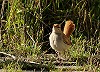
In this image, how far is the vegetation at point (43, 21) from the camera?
5828mm

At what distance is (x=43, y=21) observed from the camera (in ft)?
20.1

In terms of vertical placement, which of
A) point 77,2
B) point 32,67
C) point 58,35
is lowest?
point 32,67

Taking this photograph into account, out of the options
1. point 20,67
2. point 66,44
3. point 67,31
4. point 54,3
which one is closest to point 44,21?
point 54,3

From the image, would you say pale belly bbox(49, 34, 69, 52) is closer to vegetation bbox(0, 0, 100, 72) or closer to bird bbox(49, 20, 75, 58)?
bird bbox(49, 20, 75, 58)

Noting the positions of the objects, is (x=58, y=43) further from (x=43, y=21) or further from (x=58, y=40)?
(x=43, y=21)

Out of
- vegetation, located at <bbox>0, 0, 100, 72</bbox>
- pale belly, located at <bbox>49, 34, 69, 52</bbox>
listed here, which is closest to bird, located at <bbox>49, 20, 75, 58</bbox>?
pale belly, located at <bbox>49, 34, 69, 52</bbox>

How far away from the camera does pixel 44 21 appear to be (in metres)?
6.18

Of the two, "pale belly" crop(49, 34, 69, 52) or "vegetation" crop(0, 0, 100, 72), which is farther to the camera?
"vegetation" crop(0, 0, 100, 72)

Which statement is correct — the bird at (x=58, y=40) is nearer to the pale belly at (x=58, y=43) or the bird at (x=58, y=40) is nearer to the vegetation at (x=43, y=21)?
the pale belly at (x=58, y=43)

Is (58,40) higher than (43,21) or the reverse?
the reverse

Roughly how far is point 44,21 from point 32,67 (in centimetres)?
154

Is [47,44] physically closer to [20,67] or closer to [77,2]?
[77,2]

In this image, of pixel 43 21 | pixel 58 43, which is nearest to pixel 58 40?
pixel 58 43

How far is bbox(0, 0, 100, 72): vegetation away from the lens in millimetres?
5828
